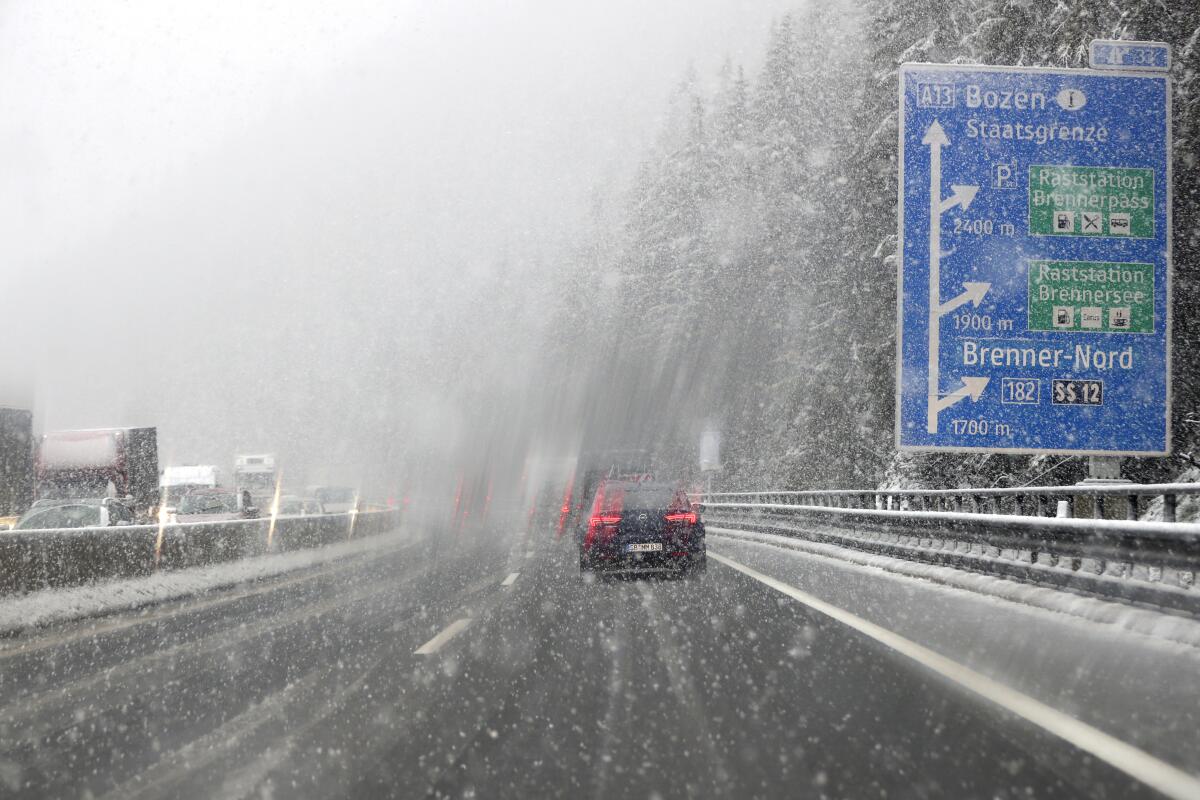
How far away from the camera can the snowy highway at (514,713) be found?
4.95 m

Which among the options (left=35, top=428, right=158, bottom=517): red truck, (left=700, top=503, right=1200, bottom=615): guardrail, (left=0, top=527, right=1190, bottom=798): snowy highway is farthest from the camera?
(left=35, top=428, right=158, bottom=517): red truck

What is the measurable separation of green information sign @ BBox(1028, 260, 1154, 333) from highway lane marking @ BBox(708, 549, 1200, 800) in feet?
18.5

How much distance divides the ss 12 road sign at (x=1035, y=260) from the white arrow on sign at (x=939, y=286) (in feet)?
0.06

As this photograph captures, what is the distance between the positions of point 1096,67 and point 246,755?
12.3m

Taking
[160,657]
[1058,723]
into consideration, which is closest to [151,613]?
[160,657]

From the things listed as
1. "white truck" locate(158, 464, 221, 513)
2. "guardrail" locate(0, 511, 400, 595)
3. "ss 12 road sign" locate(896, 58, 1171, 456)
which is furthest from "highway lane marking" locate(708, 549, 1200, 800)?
"white truck" locate(158, 464, 221, 513)

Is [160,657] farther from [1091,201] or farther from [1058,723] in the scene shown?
[1091,201]

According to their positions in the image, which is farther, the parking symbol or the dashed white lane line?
the parking symbol

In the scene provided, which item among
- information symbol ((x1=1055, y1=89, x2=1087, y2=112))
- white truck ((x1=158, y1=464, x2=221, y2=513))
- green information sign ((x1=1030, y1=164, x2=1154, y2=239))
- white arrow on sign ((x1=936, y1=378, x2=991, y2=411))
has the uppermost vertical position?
information symbol ((x1=1055, y1=89, x2=1087, y2=112))

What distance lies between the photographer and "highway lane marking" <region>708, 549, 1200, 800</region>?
4559 millimetres

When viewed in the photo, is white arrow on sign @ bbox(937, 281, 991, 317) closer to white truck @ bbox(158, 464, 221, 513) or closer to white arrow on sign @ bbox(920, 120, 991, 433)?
white arrow on sign @ bbox(920, 120, 991, 433)

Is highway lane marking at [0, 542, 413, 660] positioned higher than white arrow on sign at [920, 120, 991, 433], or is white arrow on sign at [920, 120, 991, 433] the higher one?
white arrow on sign at [920, 120, 991, 433]

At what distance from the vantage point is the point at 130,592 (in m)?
14.4

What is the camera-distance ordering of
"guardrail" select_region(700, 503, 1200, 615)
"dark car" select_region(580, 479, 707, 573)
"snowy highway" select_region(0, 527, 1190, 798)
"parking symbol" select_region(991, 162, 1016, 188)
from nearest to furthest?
"snowy highway" select_region(0, 527, 1190, 798) → "guardrail" select_region(700, 503, 1200, 615) → "parking symbol" select_region(991, 162, 1016, 188) → "dark car" select_region(580, 479, 707, 573)
